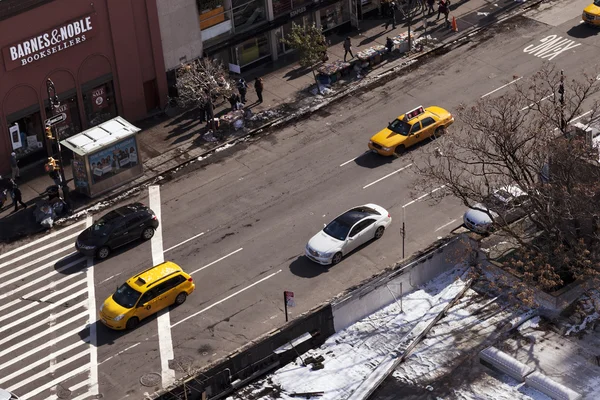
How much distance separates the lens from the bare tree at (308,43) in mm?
68125

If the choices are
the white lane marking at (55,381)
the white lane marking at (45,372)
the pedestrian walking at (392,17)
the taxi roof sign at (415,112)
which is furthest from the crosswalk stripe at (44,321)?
the pedestrian walking at (392,17)

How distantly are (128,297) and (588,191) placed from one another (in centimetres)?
1975

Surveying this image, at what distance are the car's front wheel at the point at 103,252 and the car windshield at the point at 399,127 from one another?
1652cm

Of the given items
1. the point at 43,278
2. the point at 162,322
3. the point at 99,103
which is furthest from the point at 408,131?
the point at 43,278

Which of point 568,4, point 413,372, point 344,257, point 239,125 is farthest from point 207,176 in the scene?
point 568,4

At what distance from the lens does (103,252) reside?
186ft

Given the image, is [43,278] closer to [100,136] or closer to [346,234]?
[100,136]

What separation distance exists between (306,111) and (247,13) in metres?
7.39

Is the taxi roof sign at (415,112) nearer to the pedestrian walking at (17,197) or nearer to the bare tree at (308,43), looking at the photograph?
the bare tree at (308,43)

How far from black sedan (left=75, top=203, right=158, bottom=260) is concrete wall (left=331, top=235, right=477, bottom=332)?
10656 millimetres

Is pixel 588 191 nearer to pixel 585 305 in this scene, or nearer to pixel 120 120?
pixel 585 305

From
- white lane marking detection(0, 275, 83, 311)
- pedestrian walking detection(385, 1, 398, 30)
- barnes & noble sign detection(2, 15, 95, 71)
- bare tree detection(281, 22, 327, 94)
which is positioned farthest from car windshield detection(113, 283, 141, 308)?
pedestrian walking detection(385, 1, 398, 30)

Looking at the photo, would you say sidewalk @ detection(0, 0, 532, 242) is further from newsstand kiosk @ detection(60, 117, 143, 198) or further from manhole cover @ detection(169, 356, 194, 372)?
manhole cover @ detection(169, 356, 194, 372)

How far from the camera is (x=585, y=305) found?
160 ft
